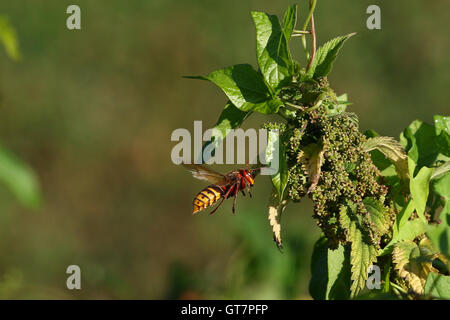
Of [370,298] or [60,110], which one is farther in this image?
[60,110]

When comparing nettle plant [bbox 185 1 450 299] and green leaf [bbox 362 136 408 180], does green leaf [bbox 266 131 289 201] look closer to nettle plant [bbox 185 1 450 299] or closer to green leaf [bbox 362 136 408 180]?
nettle plant [bbox 185 1 450 299]

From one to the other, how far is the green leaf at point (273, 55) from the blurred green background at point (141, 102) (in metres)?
3.19

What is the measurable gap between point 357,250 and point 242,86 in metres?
0.38

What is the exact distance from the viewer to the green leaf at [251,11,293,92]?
107cm

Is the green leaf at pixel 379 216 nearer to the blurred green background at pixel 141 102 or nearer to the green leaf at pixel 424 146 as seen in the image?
the green leaf at pixel 424 146

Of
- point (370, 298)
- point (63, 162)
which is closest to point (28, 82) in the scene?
point (63, 162)

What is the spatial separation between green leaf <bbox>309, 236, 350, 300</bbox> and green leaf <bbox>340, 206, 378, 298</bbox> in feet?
0.34

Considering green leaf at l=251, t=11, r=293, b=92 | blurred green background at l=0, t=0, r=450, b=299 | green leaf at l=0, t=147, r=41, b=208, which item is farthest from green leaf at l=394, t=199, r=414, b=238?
blurred green background at l=0, t=0, r=450, b=299

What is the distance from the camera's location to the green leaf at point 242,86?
1100 millimetres

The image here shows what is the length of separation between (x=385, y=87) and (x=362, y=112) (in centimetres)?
30

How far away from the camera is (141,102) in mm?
4711

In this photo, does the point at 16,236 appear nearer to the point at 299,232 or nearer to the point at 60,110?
the point at 60,110

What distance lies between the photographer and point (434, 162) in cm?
119

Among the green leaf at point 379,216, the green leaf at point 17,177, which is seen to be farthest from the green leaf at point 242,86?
the green leaf at point 17,177
